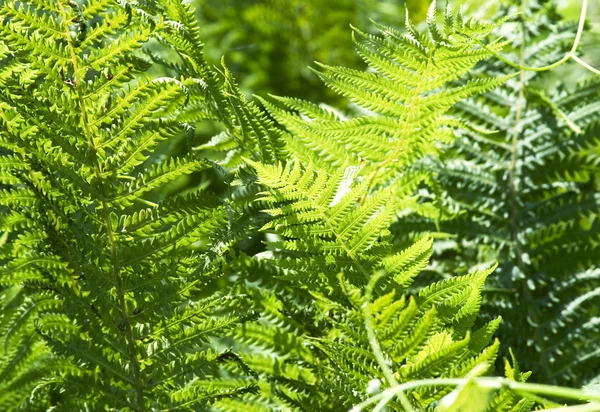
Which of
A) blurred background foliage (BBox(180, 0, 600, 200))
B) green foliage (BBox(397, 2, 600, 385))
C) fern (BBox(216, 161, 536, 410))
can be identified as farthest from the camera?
blurred background foliage (BBox(180, 0, 600, 200))

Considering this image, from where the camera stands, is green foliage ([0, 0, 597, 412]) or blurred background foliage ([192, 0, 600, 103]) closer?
green foliage ([0, 0, 597, 412])

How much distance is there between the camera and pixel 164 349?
1.73 feet

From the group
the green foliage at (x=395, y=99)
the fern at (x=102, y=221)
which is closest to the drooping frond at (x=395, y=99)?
the green foliage at (x=395, y=99)

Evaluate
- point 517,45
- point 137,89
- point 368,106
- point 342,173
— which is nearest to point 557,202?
point 517,45

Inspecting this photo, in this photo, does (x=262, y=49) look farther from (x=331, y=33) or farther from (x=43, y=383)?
(x=43, y=383)

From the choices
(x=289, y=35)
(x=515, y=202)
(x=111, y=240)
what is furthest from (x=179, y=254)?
(x=289, y=35)

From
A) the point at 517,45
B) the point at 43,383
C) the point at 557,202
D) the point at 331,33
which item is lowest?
the point at 43,383

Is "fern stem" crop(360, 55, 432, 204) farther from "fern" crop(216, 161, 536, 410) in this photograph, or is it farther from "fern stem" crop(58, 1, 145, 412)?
"fern stem" crop(58, 1, 145, 412)

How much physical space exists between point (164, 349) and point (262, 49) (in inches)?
53.7

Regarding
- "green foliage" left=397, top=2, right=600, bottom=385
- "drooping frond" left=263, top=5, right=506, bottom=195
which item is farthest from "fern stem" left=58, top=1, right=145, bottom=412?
"green foliage" left=397, top=2, right=600, bottom=385

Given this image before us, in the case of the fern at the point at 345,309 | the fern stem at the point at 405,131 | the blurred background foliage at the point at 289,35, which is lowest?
the fern at the point at 345,309

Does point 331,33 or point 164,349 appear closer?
point 164,349

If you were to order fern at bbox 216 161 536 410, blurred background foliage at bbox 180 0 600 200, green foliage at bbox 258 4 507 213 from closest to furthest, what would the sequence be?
fern at bbox 216 161 536 410 < green foliage at bbox 258 4 507 213 < blurred background foliage at bbox 180 0 600 200

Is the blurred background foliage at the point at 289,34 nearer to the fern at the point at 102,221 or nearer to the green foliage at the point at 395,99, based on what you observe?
the green foliage at the point at 395,99
